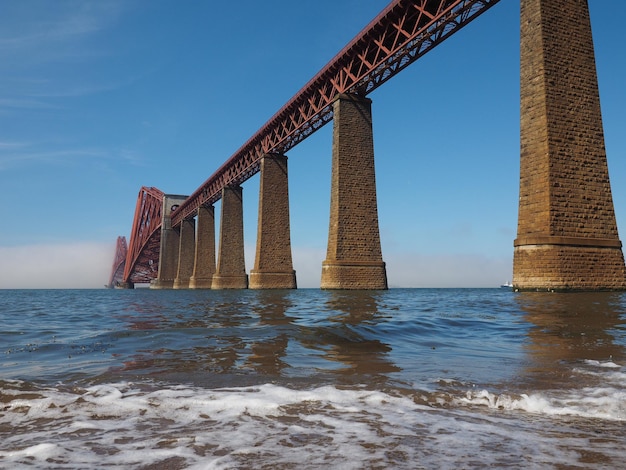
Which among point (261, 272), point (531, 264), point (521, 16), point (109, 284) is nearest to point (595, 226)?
point (531, 264)

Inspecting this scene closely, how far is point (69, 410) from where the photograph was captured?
109 inches

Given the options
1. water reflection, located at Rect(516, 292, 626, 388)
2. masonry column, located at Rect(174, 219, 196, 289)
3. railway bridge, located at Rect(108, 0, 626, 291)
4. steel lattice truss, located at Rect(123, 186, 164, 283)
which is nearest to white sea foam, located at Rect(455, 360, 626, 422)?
water reflection, located at Rect(516, 292, 626, 388)

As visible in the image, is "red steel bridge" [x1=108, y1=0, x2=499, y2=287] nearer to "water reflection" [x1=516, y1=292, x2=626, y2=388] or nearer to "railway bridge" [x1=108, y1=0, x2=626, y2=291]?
"railway bridge" [x1=108, y1=0, x2=626, y2=291]

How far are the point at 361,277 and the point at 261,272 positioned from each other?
1138cm

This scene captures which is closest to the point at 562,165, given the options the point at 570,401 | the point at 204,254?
the point at 570,401

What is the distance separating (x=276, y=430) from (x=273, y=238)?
33.5 meters

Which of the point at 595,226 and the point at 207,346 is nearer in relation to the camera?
the point at 207,346

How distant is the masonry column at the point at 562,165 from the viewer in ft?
48.4

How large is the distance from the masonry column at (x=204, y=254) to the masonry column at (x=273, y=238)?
1835cm

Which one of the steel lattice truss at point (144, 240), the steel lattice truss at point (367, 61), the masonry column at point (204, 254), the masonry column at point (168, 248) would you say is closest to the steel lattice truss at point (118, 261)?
the steel lattice truss at point (144, 240)

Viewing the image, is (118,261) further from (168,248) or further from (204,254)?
(204,254)

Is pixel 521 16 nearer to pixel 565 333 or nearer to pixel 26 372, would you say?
pixel 565 333

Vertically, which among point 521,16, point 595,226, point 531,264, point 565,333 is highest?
point 521,16

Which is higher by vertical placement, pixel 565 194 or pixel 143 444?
pixel 565 194
